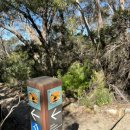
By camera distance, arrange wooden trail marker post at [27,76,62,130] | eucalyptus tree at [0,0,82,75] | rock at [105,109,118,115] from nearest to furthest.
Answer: wooden trail marker post at [27,76,62,130], rock at [105,109,118,115], eucalyptus tree at [0,0,82,75]

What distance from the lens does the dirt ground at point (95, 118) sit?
6.86 m

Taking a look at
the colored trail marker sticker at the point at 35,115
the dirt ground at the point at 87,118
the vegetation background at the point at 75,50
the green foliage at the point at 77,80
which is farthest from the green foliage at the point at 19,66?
the colored trail marker sticker at the point at 35,115

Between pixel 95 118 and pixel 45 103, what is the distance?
4140mm

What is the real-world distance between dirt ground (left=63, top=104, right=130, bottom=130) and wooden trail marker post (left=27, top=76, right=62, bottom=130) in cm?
329

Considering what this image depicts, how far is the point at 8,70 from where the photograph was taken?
14.1 metres

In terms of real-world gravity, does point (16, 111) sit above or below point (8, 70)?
below

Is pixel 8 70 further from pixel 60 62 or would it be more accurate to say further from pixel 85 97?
pixel 85 97

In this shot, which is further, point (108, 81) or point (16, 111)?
point (108, 81)

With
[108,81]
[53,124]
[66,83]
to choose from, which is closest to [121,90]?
[108,81]

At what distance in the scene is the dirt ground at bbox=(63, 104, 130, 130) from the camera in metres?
6.86

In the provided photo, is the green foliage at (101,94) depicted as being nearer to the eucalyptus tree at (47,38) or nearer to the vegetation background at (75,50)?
the vegetation background at (75,50)

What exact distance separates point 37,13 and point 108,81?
13.8 ft

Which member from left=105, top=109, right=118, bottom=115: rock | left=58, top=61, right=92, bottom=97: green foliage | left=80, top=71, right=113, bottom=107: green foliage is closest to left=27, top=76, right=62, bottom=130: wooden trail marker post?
left=105, top=109, right=118, bottom=115: rock

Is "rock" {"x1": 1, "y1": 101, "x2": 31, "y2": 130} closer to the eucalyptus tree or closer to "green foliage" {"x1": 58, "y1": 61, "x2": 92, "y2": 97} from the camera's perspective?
"green foliage" {"x1": 58, "y1": 61, "x2": 92, "y2": 97}
